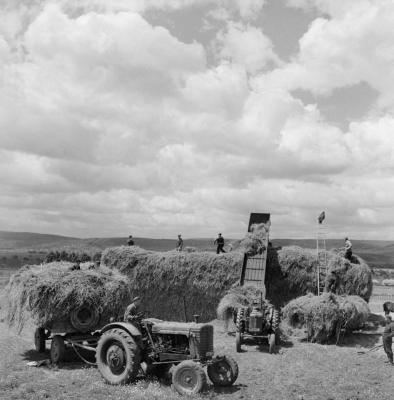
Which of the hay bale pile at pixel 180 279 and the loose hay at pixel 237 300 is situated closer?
the loose hay at pixel 237 300

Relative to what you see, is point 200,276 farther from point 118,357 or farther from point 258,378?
point 118,357

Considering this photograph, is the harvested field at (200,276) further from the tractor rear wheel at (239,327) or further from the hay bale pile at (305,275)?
the tractor rear wheel at (239,327)

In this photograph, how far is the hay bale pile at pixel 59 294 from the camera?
12391 mm

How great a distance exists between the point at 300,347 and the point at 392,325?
3376 millimetres

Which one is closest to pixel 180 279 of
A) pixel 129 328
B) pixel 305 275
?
pixel 305 275

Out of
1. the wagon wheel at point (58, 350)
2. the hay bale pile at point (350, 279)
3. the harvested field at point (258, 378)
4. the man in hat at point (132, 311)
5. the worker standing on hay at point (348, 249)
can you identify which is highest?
the worker standing on hay at point (348, 249)

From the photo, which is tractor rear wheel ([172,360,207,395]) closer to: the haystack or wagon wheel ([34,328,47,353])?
wagon wheel ([34,328,47,353])

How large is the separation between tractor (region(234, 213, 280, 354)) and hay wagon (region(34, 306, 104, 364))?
186 inches

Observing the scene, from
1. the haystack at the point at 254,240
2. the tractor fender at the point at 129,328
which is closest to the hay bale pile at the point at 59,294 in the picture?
the tractor fender at the point at 129,328

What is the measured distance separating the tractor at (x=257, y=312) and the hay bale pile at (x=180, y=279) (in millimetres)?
976

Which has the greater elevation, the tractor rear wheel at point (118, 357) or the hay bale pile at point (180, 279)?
the hay bale pile at point (180, 279)

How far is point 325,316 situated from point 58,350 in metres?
9.01

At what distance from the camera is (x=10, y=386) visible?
10.0 meters

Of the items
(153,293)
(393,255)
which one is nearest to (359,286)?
(153,293)
